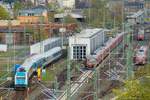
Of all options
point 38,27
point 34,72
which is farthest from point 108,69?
point 38,27

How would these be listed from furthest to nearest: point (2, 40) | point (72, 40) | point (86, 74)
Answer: point (2, 40) → point (72, 40) → point (86, 74)

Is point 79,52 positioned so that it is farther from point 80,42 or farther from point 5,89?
point 5,89

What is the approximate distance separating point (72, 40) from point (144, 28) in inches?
149

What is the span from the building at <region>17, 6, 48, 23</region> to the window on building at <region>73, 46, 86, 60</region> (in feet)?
14.9

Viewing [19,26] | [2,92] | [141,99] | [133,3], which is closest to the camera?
[141,99]

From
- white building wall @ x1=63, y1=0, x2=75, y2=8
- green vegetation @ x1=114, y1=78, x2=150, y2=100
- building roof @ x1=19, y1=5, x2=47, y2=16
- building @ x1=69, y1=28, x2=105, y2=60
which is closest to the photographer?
green vegetation @ x1=114, y1=78, x2=150, y2=100

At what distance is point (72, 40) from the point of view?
9930 mm

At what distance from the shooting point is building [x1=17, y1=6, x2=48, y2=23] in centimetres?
1450

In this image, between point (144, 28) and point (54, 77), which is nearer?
point (54, 77)

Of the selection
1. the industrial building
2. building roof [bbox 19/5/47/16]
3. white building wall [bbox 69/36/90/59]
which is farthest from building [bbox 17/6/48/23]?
white building wall [bbox 69/36/90/59]

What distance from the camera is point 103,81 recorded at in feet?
26.5

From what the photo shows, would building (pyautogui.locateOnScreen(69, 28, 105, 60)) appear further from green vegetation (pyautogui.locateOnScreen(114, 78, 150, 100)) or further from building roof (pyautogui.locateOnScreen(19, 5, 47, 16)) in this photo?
building roof (pyautogui.locateOnScreen(19, 5, 47, 16))

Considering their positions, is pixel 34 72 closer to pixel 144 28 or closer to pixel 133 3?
pixel 144 28

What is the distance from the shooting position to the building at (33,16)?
571 inches
